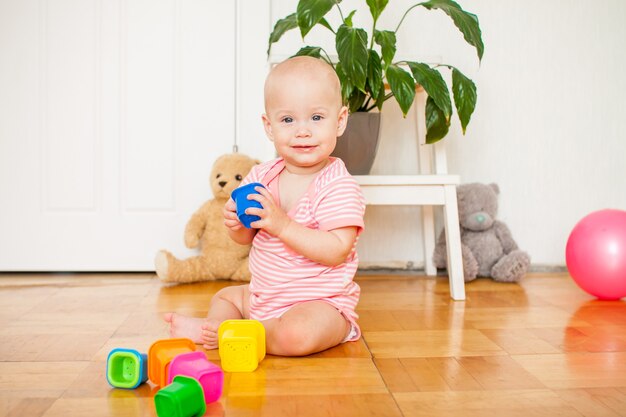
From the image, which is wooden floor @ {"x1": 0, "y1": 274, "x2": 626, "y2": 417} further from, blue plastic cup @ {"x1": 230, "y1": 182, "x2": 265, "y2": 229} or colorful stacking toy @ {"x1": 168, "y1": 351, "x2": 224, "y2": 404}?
blue plastic cup @ {"x1": 230, "y1": 182, "x2": 265, "y2": 229}

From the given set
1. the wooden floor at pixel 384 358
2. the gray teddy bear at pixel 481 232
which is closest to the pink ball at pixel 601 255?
the wooden floor at pixel 384 358

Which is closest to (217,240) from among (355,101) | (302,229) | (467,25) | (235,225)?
(355,101)

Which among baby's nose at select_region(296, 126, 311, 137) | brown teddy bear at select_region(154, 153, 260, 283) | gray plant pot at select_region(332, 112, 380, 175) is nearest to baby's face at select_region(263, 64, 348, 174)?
baby's nose at select_region(296, 126, 311, 137)

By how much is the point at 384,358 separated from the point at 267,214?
0.33 meters

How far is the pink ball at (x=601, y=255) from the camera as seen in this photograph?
1.59 metres

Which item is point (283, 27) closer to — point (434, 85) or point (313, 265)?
point (434, 85)

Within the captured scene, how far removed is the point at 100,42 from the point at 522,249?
1543 millimetres

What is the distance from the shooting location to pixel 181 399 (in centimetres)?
79

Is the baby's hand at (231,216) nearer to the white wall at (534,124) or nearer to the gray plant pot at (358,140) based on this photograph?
the gray plant pot at (358,140)

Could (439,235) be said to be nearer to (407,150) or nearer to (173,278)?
(407,150)

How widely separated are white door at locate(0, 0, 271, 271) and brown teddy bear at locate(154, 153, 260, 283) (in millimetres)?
111

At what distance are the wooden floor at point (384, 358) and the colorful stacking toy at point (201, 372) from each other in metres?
0.02

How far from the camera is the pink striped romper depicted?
46.6 inches

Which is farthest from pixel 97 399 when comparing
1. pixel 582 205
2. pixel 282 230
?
pixel 582 205
